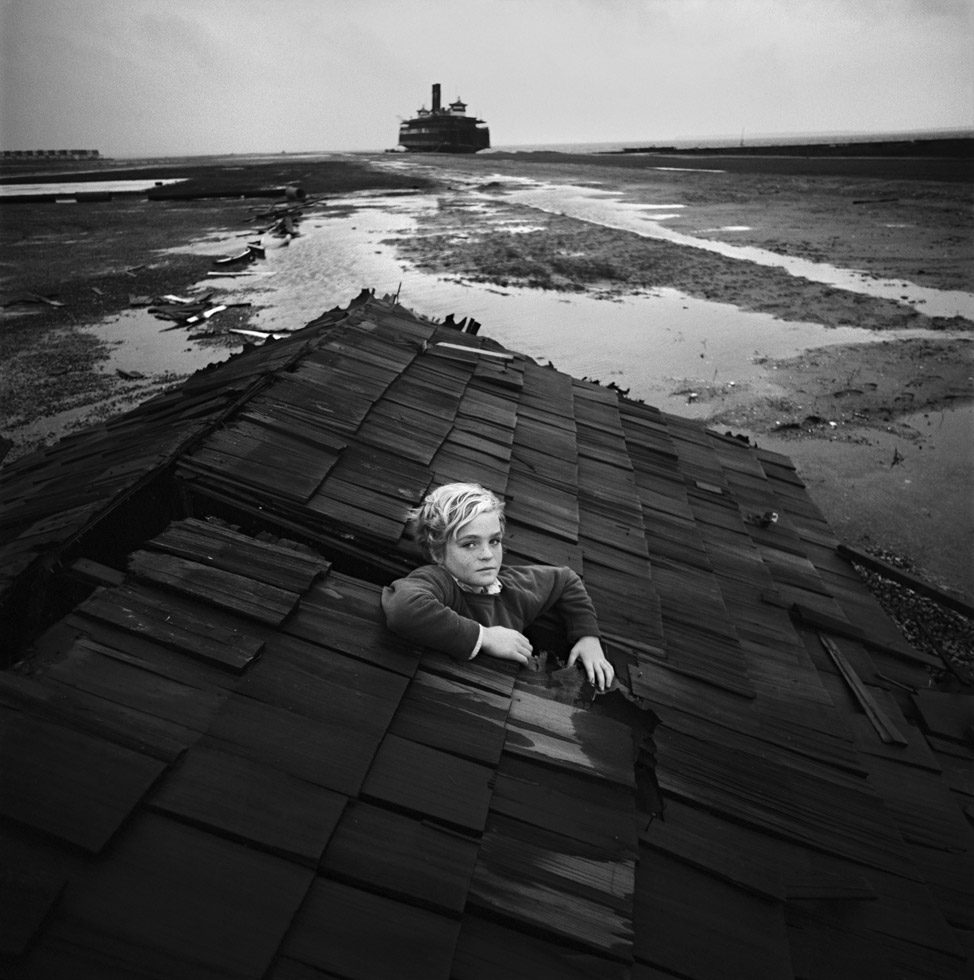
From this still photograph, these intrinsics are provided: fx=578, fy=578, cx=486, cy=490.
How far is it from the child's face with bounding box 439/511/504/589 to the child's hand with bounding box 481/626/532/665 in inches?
11.0

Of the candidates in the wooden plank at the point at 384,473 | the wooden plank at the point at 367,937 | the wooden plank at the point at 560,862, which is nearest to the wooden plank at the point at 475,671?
the wooden plank at the point at 560,862

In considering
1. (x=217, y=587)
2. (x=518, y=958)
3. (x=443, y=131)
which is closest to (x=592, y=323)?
(x=217, y=587)

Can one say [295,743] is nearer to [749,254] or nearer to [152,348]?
[152,348]

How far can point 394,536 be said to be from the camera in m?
3.34

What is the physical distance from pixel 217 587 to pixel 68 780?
0.94 metres

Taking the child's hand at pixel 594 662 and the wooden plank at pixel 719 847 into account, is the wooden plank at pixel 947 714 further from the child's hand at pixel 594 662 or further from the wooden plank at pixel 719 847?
the child's hand at pixel 594 662

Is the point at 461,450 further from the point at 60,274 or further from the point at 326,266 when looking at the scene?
the point at 60,274

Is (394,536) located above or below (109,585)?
below

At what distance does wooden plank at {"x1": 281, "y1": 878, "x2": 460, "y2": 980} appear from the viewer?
5.28 ft

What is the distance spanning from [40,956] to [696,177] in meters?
75.9

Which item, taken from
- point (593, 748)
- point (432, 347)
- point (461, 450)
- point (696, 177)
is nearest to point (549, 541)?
point (461, 450)

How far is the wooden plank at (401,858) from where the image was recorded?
1803mm

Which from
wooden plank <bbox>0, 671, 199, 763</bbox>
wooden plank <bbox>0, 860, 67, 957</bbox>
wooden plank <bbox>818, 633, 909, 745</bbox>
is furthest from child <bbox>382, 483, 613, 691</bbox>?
wooden plank <bbox>818, 633, 909, 745</bbox>

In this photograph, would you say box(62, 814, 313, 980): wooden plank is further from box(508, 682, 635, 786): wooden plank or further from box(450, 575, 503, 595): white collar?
box(450, 575, 503, 595): white collar
